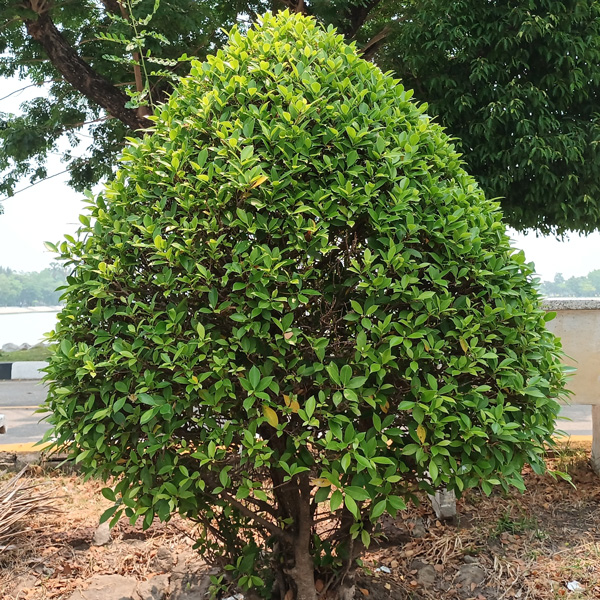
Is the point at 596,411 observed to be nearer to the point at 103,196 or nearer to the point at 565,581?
the point at 565,581

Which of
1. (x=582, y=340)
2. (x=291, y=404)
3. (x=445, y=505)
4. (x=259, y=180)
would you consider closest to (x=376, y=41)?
(x=582, y=340)

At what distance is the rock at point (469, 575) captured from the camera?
135 inches

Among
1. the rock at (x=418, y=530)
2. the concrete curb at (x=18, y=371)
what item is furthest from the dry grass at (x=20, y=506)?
the concrete curb at (x=18, y=371)

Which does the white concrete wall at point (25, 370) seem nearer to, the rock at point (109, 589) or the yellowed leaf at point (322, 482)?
the rock at point (109, 589)

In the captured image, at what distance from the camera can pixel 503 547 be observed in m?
3.78

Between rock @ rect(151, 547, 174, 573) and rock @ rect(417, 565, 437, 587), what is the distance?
1501 millimetres

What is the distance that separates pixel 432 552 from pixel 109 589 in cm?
195

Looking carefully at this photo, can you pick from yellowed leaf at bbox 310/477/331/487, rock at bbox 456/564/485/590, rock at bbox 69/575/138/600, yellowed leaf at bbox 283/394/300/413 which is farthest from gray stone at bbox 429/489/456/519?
yellowed leaf at bbox 283/394/300/413

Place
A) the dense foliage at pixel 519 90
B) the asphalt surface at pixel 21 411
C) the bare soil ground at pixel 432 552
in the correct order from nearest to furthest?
1. the bare soil ground at pixel 432 552
2. the dense foliage at pixel 519 90
3. the asphalt surface at pixel 21 411

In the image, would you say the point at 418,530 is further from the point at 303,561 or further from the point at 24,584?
the point at 24,584

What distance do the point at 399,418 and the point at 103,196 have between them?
1634mm

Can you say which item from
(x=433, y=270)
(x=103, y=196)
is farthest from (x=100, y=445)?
(x=433, y=270)

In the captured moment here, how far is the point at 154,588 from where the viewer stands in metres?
3.36

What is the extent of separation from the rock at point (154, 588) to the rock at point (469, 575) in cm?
169
